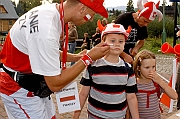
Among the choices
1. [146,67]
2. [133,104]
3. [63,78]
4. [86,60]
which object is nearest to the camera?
[63,78]

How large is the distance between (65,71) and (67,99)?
51 centimetres

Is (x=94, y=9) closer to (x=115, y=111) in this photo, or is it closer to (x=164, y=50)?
(x=115, y=111)

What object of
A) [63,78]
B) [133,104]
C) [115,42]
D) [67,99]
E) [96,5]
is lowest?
[133,104]

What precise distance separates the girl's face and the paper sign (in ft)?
2.57

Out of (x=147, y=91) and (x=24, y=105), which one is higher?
(x=24, y=105)

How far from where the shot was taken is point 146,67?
2990 mm

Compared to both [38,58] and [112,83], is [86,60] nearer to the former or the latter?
[38,58]

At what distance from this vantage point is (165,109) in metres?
5.12

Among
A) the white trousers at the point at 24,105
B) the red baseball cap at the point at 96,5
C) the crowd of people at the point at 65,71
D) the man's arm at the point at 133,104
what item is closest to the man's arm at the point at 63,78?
the crowd of people at the point at 65,71

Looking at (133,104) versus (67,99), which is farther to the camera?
(133,104)

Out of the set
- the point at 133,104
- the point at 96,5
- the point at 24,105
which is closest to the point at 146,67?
the point at 133,104

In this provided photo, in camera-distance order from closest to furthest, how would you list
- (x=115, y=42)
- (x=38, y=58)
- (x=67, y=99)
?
(x=38, y=58) < (x=67, y=99) < (x=115, y=42)

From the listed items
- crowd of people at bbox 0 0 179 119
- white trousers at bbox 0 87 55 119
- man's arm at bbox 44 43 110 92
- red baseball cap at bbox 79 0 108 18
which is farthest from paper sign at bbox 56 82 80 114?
red baseball cap at bbox 79 0 108 18

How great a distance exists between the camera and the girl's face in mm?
2963
